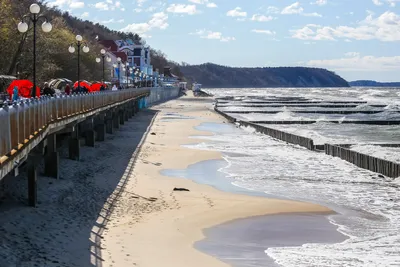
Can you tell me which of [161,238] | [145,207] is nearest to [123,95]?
[145,207]

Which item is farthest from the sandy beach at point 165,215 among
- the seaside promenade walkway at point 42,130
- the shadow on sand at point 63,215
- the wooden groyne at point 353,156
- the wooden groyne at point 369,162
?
the wooden groyne at point 353,156

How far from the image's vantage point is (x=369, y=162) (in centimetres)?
2489

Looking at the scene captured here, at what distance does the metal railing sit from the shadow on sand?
63.4 inches

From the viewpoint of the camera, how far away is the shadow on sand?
35.2 ft

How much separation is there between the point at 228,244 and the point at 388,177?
11.5 meters

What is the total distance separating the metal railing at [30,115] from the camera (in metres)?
10.9

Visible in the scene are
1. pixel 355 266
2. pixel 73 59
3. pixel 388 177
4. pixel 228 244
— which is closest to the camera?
pixel 355 266

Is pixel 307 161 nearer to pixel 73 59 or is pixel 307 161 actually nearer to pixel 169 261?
pixel 169 261

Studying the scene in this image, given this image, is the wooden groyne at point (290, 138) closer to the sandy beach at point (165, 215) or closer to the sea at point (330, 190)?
the sea at point (330, 190)

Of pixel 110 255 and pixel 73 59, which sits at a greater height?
pixel 73 59

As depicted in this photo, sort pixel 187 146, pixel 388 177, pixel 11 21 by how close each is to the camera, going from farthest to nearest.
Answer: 1. pixel 11 21
2. pixel 187 146
3. pixel 388 177

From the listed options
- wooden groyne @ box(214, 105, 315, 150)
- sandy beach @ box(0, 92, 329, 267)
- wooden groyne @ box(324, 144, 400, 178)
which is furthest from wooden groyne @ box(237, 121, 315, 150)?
sandy beach @ box(0, 92, 329, 267)

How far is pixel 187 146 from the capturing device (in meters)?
34.7

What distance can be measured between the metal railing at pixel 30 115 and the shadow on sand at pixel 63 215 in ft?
5.28
